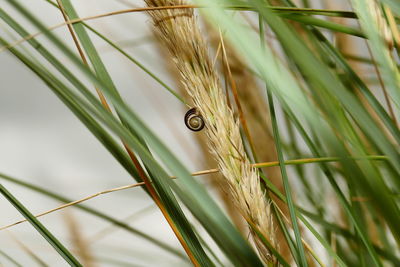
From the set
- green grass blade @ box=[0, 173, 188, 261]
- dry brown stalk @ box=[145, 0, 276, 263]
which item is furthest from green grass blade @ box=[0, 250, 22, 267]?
dry brown stalk @ box=[145, 0, 276, 263]

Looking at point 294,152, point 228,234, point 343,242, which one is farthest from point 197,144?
point 228,234

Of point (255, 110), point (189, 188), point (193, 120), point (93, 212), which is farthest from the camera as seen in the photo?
point (255, 110)

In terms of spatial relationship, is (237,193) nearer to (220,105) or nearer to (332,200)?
(220,105)

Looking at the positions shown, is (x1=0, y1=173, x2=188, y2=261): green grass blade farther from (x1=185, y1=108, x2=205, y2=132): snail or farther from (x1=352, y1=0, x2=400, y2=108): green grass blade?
(x1=352, y1=0, x2=400, y2=108): green grass blade

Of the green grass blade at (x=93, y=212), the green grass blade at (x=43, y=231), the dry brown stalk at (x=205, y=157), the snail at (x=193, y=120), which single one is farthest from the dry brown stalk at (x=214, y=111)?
the dry brown stalk at (x=205, y=157)

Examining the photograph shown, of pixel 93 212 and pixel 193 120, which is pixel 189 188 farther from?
pixel 93 212

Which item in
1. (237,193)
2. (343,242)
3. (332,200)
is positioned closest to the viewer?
(237,193)

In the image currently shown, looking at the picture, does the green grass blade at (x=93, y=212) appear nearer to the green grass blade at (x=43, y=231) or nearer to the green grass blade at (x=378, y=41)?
the green grass blade at (x=43, y=231)

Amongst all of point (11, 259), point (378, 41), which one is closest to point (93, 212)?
point (11, 259)
